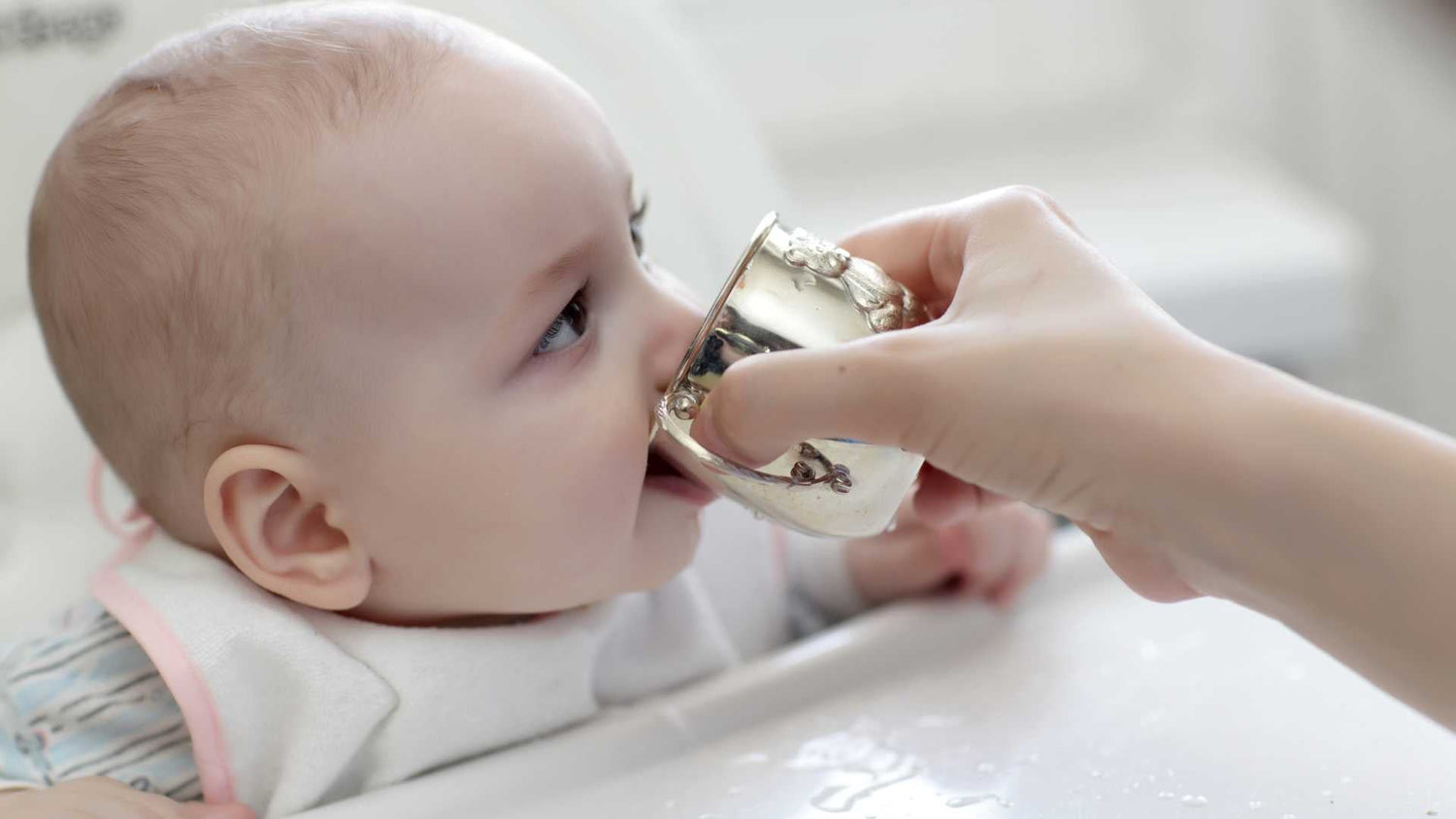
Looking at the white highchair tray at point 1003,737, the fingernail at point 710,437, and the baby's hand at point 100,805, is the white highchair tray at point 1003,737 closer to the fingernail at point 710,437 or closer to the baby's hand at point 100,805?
the baby's hand at point 100,805

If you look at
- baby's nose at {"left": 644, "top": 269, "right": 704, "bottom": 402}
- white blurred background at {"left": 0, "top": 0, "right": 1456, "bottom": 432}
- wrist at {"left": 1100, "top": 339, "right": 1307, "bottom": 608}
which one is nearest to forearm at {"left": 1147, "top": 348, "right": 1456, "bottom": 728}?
wrist at {"left": 1100, "top": 339, "right": 1307, "bottom": 608}

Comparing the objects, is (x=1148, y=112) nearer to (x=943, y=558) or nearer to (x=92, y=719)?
(x=943, y=558)

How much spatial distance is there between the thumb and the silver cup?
0.03m


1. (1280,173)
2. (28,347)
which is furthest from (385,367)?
(1280,173)

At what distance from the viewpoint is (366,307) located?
0.61m

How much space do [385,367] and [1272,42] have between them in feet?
4.16

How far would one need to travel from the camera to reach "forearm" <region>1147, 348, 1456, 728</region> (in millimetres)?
482

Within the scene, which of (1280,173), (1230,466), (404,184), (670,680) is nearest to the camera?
(1230,466)

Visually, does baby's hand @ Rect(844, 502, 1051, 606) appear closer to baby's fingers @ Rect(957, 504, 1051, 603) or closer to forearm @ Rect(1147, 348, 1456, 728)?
baby's fingers @ Rect(957, 504, 1051, 603)

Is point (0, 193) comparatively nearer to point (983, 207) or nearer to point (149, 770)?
point (149, 770)

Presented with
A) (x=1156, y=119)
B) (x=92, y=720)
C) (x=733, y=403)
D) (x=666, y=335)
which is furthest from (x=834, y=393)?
(x=1156, y=119)

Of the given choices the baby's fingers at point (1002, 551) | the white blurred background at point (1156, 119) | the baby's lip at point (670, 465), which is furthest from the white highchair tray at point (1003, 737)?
the white blurred background at point (1156, 119)

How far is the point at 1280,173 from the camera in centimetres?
148

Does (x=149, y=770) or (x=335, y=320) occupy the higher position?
(x=335, y=320)
